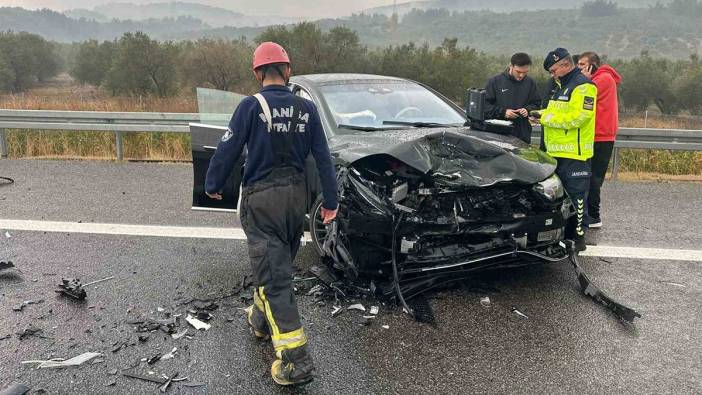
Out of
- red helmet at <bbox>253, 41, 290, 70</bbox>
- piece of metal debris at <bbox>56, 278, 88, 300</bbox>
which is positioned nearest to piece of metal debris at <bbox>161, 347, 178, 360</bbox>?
piece of metal debris at <bbox>56, 278, 88, 300</bbox>

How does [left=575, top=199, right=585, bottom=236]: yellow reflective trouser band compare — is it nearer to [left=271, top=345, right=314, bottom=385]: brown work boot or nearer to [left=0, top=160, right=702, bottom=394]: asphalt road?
[left=0, top=160, right=702, bottom=394]: asphalt road

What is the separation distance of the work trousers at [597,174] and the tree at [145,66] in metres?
23.7

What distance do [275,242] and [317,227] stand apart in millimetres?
1541

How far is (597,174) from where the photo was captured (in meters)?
5.52

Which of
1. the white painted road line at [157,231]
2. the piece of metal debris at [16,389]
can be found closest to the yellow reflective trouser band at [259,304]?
the piece of metal debris at [16,389]

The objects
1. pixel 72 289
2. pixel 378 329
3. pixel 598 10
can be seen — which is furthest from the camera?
pixel 598 10

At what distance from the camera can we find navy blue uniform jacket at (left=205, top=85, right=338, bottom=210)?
280 cm

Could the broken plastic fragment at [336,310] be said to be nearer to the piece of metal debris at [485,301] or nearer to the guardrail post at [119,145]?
the piece of metal debris at [485,301]

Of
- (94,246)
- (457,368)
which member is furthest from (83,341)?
(457,368)

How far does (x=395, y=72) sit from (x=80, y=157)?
836 inches

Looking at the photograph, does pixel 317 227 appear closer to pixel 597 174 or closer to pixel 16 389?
pixel 16 389

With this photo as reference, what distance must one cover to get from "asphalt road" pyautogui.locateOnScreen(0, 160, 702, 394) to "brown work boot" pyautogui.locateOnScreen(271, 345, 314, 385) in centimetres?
6

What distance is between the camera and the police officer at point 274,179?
2793mm

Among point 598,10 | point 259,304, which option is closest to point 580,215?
point 259,304
